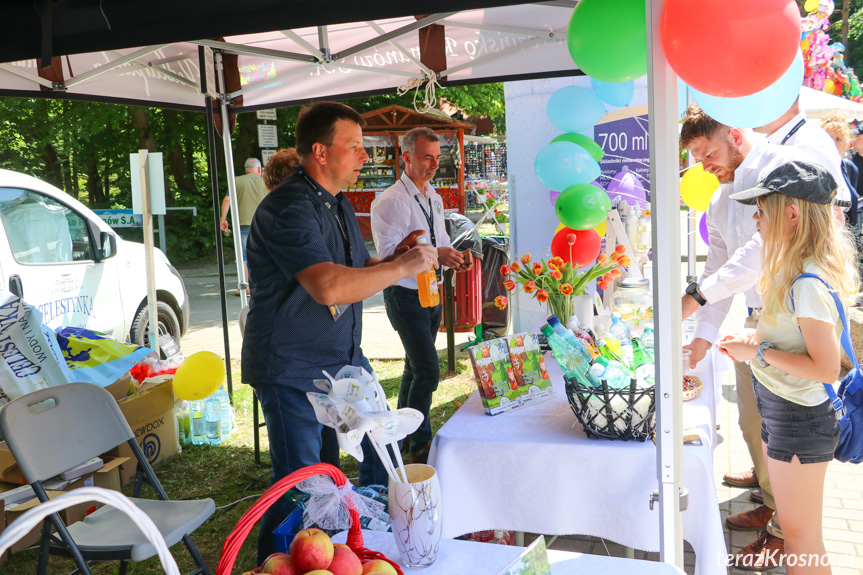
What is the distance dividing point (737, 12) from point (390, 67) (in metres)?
3.15

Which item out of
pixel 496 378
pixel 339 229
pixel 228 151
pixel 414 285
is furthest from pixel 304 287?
pixel 228 151

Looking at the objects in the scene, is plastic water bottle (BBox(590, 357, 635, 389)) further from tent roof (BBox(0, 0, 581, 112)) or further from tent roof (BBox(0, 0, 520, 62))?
tent roof (BBox(0, 0, 581, 112))

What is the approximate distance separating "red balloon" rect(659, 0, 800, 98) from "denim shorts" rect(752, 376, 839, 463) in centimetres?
100

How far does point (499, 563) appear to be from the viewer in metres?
1.32

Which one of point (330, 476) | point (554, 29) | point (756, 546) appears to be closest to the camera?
point (330, 476)

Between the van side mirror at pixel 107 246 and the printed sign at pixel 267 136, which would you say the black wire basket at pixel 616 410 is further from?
the printed sign at pixel 267 136

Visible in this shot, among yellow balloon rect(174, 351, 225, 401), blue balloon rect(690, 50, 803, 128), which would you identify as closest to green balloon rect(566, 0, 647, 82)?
blue balloon rect(690, 50, 803, 128)

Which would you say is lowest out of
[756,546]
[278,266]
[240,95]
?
[756,546]

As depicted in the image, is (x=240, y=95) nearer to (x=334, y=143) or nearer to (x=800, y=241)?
(x=334, y=143)

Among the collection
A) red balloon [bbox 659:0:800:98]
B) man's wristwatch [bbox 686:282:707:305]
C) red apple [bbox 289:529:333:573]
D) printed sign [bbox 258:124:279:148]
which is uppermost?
printed sign [bbox 258:124:279:148]

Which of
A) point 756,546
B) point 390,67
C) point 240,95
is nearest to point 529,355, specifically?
point 756,546

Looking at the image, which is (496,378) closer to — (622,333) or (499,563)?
(622,333)

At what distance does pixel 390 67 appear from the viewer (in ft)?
14.4

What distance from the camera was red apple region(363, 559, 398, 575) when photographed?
1.06 meters
